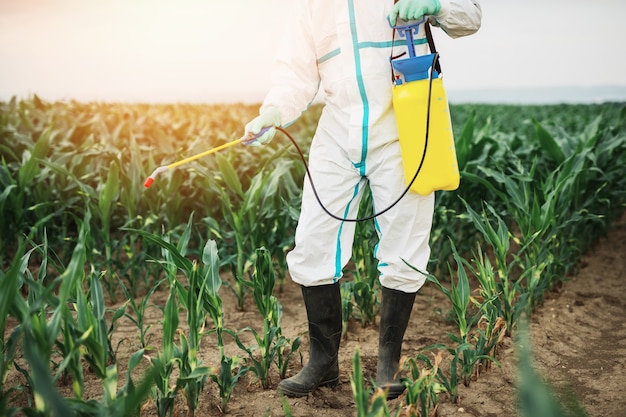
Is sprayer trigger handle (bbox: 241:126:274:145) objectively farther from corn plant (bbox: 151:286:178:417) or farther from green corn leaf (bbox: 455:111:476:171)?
green corn leaf (bbox: 455:111:476:171)

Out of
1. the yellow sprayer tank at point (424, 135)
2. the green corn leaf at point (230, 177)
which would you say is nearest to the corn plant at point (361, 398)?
the yellow sprayer tank at point (424, 135)

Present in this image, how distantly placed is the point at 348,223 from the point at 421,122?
423 millimetres

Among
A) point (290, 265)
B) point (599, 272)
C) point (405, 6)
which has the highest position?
point (405, 6)

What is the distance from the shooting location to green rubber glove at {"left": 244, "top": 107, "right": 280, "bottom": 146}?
1915mm

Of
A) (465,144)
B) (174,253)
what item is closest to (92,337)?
(174,253)

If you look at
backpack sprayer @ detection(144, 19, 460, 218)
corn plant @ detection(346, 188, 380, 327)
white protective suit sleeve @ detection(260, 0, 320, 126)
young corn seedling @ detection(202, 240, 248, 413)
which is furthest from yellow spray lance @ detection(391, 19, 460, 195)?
corn plant @ detection(346, 188, 380, 327)

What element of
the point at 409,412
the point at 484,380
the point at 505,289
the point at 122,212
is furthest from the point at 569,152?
the point at 122,212

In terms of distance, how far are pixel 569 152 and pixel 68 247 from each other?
284cm

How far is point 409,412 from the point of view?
5.35 feet

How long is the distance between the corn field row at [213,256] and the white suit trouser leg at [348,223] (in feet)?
0.44

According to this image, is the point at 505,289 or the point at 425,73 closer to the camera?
the point at 425,73

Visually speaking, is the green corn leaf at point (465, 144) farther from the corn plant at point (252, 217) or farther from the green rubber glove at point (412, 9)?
the green rubber glove at point (412, 9)

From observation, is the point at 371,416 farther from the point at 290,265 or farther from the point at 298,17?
the point at 298,17

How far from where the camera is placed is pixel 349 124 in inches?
75.3
